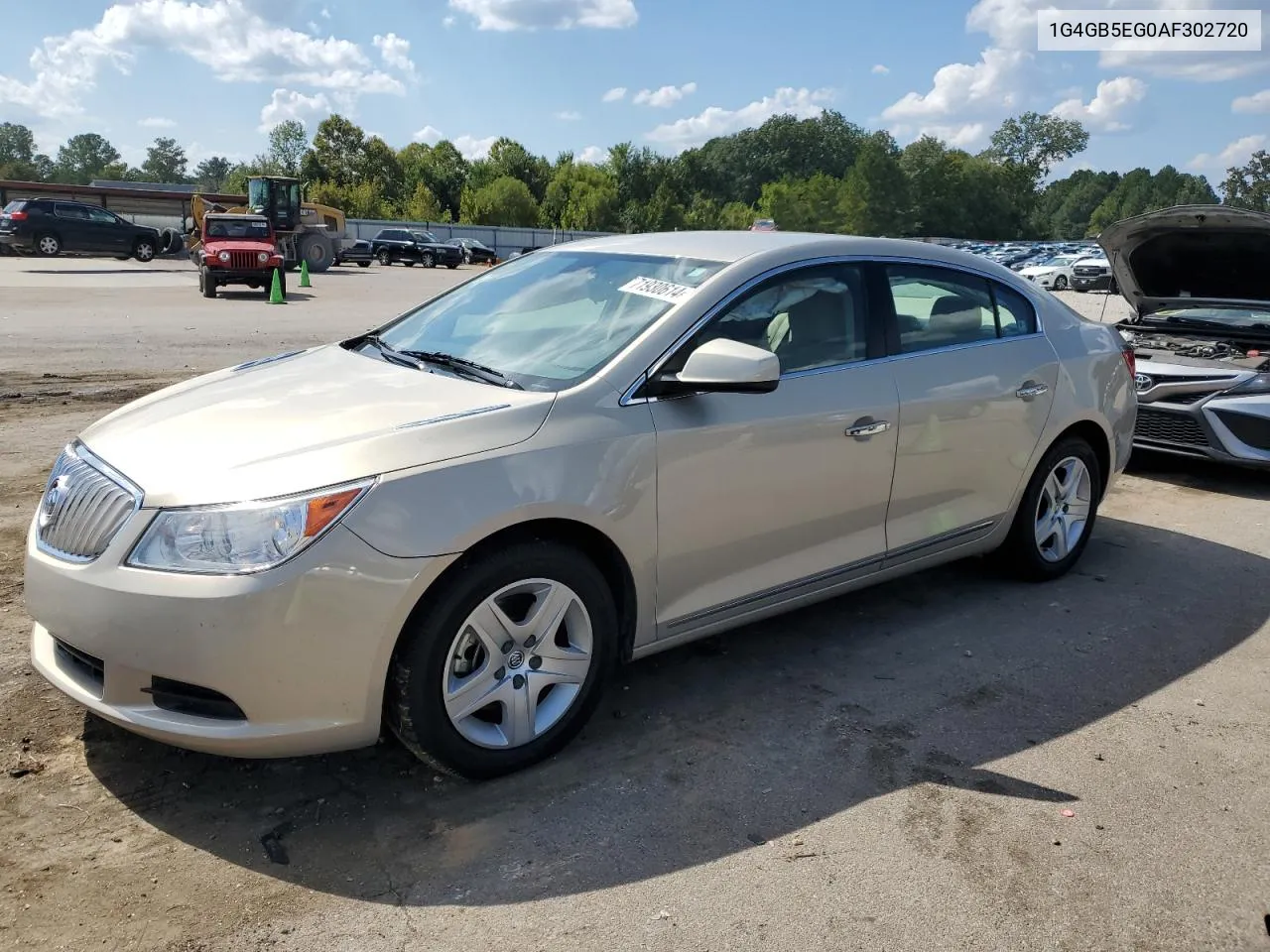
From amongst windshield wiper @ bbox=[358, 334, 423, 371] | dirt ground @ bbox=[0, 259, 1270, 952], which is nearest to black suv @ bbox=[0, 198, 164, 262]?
dirt ground @ bbox=[0, 259, 1270, 952]

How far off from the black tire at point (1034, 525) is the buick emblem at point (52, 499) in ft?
13.1

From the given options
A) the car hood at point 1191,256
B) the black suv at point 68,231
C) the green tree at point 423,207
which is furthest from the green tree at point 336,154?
the car hood at point 1191,256

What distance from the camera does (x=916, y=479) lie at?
4.19 metres

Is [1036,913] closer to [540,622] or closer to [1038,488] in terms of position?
[540,622]

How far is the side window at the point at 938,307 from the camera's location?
167 inches

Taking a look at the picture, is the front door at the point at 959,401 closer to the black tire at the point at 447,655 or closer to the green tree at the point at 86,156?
the black tire at the point at 447,655

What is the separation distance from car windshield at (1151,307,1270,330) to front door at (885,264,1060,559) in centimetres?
399

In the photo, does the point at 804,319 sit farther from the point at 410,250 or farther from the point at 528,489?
the point at 410,250

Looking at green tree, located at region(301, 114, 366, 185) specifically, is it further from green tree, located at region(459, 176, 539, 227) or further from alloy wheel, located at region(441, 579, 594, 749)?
alloy wheel, located at region(441, 579, 594, 749)

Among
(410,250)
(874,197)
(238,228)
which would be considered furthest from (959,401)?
(874,197)

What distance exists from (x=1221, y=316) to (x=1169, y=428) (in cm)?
137

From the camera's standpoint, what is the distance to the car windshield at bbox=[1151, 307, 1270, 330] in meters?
7.74

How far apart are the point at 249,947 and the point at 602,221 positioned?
8521 centimetres

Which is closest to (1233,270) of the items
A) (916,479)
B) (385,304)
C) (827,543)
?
(916,479)
